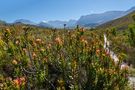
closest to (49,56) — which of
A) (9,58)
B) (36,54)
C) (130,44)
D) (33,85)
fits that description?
(36,54)

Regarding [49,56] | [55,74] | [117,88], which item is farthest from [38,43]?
[117,88]

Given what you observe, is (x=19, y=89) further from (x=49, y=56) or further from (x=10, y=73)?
(x=10, y=73)

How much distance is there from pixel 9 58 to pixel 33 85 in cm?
213

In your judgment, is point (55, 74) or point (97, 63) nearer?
point (97, 63)

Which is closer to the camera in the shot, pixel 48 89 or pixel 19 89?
pixel 19 89

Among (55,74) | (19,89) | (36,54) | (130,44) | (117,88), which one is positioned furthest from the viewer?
(130,44)

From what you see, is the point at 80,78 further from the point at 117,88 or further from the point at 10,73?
the point at 10,73

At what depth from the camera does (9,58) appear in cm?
1076

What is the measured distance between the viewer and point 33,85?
353 inches

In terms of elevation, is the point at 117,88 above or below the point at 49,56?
below

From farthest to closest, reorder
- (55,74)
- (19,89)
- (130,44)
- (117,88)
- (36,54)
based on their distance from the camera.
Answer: (130,44) → (55,74) → (36,54) → (117,88) → (19,89)

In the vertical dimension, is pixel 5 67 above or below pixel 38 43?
below

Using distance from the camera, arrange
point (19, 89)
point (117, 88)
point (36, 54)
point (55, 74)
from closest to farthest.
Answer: point (19, 89), point (117, 88), point (36, 54), point (55, 74)

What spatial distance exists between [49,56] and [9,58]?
186 centimetres
